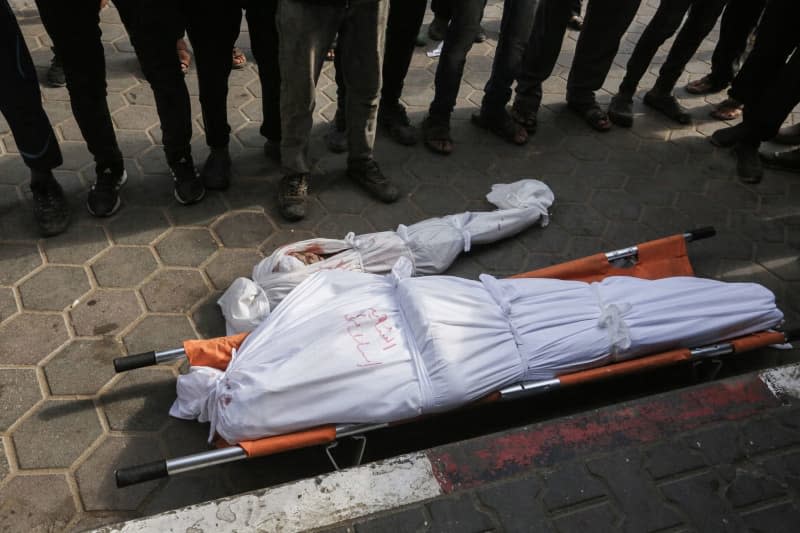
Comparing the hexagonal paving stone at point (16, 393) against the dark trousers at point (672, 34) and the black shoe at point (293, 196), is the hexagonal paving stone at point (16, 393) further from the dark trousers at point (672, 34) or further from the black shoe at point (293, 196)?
the dark trousers at point (672, 34)

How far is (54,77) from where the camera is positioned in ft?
15.0

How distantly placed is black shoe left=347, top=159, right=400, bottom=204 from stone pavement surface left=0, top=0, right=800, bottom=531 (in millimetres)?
66

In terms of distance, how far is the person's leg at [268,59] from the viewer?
3.43 metres

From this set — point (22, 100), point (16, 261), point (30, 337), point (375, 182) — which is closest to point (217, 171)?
point (375, 182)

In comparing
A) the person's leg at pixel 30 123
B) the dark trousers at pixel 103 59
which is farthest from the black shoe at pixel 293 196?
the person's leg at pixel 30 123

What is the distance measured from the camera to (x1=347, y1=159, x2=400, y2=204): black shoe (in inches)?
156

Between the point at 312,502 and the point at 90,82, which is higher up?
the point at 90,82

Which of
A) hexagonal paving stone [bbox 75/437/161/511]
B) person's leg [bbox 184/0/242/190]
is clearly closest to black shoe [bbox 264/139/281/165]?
person's leg [bbox 184/0/242/190]

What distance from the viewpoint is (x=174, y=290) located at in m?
3.26

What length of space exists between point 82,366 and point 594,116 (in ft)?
13.3

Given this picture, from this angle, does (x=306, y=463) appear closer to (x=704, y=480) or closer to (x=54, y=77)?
(x=704, y=480)

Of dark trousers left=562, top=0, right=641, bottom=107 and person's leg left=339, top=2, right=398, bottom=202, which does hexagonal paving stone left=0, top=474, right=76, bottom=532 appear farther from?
dark trousers left=562, top=0, right=641, bottom=107

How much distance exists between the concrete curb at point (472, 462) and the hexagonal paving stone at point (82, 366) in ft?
2.88

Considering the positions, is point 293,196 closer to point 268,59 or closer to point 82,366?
point 268,59
